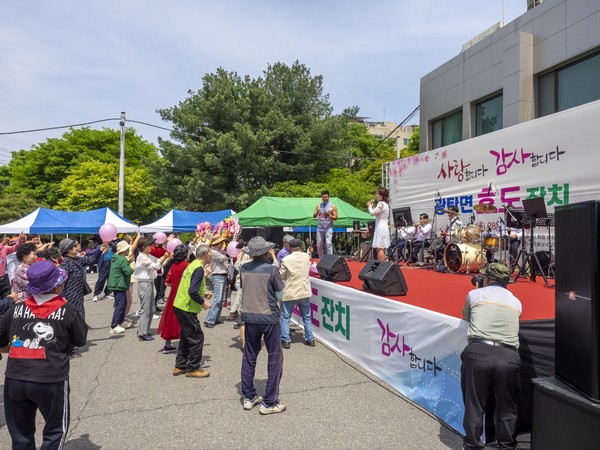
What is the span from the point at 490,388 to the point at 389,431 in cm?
112

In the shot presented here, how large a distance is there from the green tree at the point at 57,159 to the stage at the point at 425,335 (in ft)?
117

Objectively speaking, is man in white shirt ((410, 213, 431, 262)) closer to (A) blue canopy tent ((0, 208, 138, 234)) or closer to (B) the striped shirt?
(B) the striped shirt

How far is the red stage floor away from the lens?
4.47m

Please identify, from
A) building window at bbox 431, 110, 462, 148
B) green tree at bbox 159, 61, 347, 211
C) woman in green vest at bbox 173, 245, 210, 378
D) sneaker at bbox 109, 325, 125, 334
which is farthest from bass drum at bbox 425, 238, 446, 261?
green tree at bbox 159, 61, 347, 211

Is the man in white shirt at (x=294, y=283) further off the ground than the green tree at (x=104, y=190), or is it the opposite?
the green tree at (x=104, y=190)

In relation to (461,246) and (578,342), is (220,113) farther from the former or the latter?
(578,342)

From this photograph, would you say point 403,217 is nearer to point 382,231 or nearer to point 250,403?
point 382,231

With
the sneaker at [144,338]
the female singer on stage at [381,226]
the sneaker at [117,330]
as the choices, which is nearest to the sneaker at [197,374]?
the sneaker at [144,338]

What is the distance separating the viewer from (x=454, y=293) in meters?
5.88

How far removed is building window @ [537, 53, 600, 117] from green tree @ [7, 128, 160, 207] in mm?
34300

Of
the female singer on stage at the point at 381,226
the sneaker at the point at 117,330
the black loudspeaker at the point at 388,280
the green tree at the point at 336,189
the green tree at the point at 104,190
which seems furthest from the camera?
the green tree at the point at 104,190

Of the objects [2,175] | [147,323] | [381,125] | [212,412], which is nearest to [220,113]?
[147,323]

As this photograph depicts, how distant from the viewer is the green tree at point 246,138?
78.4 feet

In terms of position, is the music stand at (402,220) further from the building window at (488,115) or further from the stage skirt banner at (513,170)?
the building window at (488,115)
